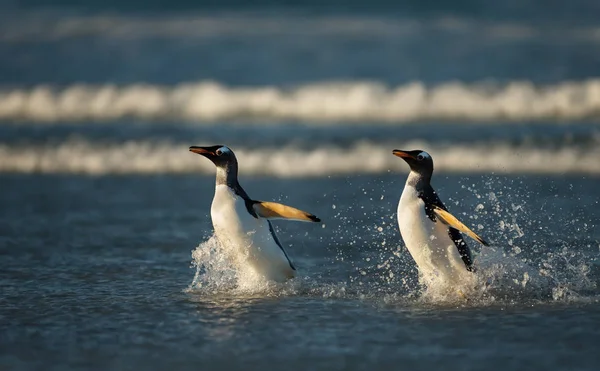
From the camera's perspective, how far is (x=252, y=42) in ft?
81.7

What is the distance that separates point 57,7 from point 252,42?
32.9ft

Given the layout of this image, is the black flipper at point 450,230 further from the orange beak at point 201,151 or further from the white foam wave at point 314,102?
the white foam wave at point 314,102

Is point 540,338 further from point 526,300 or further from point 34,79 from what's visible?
point 34,79

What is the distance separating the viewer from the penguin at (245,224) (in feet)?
22.4

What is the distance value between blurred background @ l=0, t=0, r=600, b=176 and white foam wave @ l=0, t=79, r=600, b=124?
0.12ft

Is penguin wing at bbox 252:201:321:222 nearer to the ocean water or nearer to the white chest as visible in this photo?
the ocean water

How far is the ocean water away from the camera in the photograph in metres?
5.56

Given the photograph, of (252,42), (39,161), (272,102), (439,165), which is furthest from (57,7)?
(439,165)

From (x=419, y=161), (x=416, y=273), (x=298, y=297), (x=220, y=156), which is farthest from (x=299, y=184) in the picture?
(x=298, y=297)

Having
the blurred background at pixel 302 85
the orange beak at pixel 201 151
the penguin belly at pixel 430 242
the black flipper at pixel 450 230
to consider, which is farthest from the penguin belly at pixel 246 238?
the blurred background at pixel 302 85

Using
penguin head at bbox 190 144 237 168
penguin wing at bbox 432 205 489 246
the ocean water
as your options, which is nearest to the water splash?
the ocean water

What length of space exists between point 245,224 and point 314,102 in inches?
434

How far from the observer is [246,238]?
6855 millimetres

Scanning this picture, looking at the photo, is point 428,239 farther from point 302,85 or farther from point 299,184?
point 302,85
